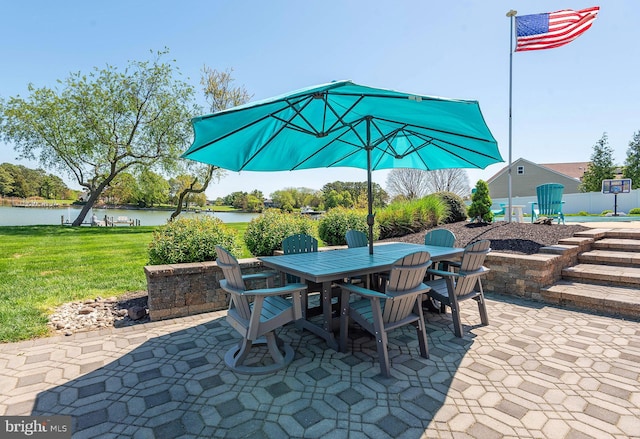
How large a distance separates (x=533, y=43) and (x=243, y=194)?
4842 centimetres

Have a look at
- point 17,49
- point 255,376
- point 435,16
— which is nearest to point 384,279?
point 255,376

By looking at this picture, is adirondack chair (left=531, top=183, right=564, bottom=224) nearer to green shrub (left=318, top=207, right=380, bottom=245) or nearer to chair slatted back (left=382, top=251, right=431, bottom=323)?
green shrub (left=318, top=207, right=380, bottom=245)

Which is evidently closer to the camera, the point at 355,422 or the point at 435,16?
the point at 355,422

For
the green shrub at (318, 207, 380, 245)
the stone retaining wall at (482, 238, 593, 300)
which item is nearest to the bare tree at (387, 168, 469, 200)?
the green shrub at (318, 207, 380, 245)

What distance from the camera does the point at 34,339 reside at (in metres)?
3.13

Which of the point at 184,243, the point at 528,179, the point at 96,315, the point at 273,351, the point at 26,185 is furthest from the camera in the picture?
the point at 26,185

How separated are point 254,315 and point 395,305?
1.14 metres

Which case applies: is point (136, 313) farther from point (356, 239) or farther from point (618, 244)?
point (618, 244)

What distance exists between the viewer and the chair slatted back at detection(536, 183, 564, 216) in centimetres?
755

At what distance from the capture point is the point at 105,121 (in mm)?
15648

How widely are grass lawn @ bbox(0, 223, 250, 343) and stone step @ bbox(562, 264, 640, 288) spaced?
674 cm

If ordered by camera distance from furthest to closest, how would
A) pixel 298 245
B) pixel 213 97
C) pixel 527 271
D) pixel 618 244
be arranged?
pixel 213 97
pixel 618 244
pixel 527 271
pixel 298 245

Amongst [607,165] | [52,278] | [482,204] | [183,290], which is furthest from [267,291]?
[607,165]

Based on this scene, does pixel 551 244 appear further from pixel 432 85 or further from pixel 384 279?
pixel 432 85
